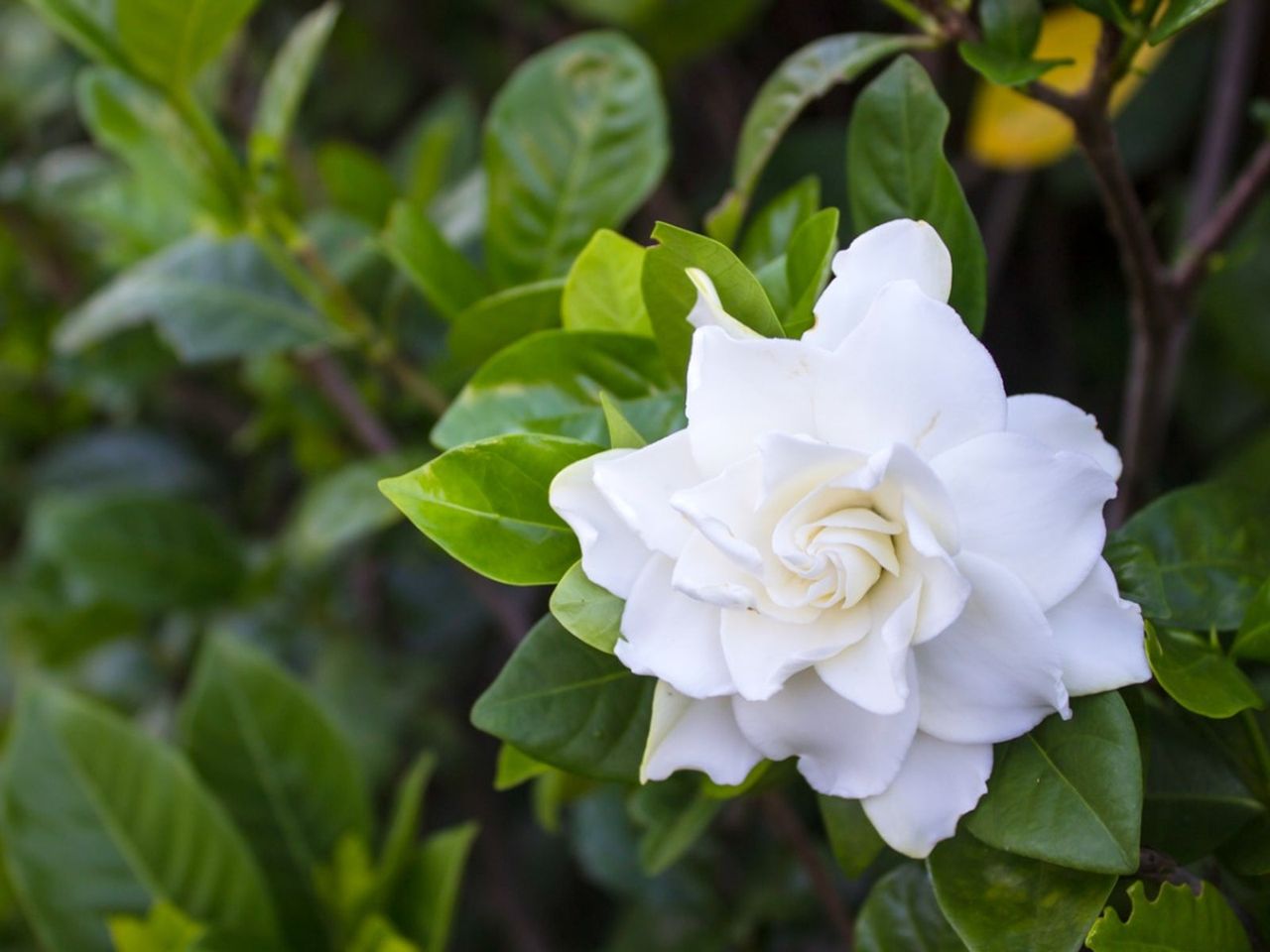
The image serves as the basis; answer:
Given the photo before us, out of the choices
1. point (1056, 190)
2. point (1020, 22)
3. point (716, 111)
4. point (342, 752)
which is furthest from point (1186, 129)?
point (342, 752)

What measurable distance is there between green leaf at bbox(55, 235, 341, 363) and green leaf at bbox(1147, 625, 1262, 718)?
803mm

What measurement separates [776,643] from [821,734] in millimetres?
55

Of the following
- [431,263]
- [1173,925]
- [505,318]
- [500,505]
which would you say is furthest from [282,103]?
[1173,925]

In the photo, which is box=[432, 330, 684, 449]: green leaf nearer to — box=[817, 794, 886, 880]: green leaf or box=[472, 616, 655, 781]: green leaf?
box=[472, 616, 655, 781]: green leaf

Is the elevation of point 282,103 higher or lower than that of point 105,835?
higher

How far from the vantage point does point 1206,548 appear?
72 cm

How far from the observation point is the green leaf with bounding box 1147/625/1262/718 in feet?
1.94

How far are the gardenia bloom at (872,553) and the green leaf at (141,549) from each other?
112 cm

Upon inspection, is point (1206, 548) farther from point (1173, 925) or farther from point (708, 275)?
point (708, 275)

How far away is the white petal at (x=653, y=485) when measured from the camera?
58cm

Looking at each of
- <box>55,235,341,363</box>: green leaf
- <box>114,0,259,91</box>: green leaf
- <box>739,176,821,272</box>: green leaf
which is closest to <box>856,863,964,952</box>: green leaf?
<box>739,176,821,272</box>: green leaf

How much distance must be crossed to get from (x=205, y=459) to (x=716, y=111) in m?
1.03

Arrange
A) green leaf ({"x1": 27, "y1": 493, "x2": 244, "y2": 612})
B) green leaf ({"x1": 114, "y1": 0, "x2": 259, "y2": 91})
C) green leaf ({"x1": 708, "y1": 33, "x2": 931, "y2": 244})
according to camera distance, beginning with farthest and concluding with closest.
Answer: green leaf ({"x1": 27, "y1": 493, "x2": 244, "y2": 612})
green leaf ({"x1": 114, "y1": 0, "x2": 259, "y2": 91})
green leaf ({"x1": 708, "y1": 33, "x2": 931, "y2": 244})

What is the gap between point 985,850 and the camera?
2.09 feet
